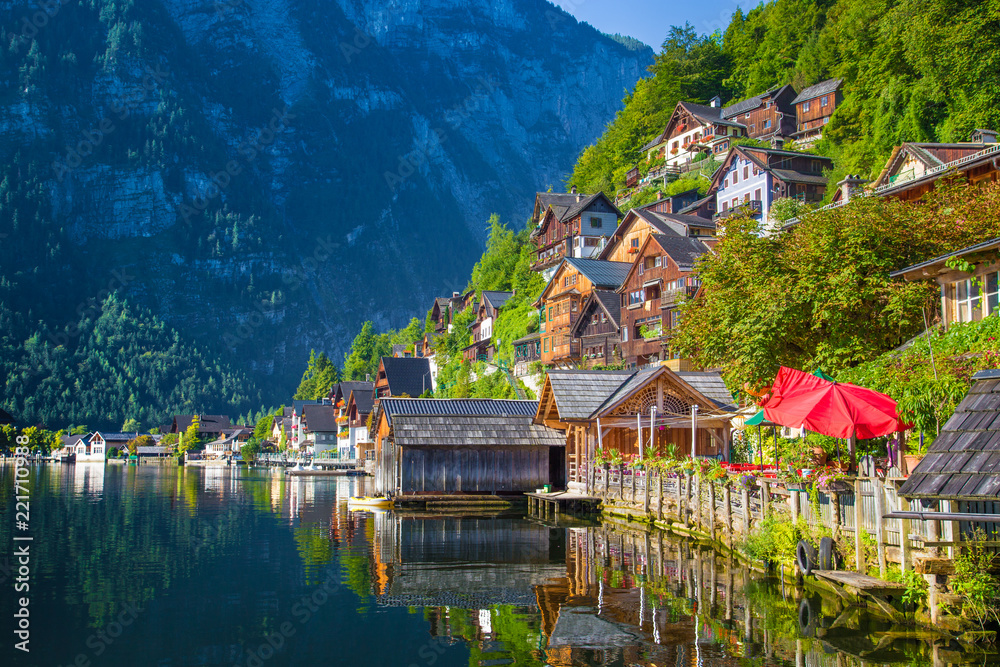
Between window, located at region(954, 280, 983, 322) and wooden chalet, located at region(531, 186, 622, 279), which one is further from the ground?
wooden chalet, located at region(531, 186, 622, 279)

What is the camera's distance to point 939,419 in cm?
1797

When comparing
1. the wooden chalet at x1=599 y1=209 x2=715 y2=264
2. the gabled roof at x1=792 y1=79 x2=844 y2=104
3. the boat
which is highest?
the gabled roof at x1=792 y1=79 x2=844 y2=104

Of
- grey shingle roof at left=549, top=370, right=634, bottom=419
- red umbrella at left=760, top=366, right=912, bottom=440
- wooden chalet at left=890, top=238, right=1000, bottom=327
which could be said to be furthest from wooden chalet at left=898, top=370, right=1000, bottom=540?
grey shingle roof at left=549, top=370, right=634, bottom=419

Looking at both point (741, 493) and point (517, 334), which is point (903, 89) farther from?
point (741, 493)

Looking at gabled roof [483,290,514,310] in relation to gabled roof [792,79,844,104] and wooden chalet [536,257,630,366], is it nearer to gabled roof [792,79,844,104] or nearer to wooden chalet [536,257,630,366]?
wooden chalet [536,257,630,366]

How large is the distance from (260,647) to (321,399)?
14350cm

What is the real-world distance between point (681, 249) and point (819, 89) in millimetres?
40301

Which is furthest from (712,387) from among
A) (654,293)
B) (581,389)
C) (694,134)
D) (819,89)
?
(694,134)

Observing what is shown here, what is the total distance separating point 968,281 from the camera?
2212cm

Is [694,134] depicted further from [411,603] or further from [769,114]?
[411,603]

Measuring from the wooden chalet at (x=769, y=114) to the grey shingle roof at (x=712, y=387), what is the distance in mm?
60477

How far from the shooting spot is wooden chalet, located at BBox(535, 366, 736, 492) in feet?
131

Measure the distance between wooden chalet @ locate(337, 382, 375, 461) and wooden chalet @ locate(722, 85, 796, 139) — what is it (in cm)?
5786

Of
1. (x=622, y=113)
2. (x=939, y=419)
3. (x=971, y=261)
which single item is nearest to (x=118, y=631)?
(x=939, y=419)
